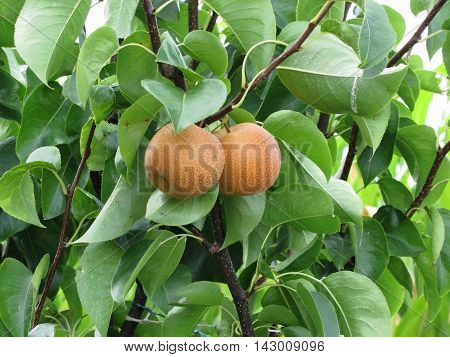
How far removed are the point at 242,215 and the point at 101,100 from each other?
0.74 feet

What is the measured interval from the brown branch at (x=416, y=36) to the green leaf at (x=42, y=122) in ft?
1.68

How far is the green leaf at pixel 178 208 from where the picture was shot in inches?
31.5

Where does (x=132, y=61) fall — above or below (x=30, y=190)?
above

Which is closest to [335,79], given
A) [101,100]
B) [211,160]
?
[211,160]

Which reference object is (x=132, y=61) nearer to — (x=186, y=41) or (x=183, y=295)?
(x=186, y=41)

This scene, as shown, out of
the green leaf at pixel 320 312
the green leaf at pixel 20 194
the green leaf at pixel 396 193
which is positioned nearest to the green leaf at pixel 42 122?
the green leaf at pixel 20 194

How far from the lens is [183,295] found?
93 centimetres

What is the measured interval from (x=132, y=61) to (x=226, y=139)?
147mm

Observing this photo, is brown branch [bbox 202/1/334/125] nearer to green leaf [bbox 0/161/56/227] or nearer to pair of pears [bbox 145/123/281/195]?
pair of pears [bbox 145/123/281/195]

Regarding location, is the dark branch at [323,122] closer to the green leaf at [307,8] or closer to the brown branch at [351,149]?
the brown branch at [351,149]

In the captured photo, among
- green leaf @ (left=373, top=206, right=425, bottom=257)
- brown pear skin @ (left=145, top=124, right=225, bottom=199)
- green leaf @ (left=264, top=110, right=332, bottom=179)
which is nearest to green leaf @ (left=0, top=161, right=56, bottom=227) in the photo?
brown pear skin @ (left=145, top=124, right=225, bottom=199)

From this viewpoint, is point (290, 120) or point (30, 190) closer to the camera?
point (290, 120)
